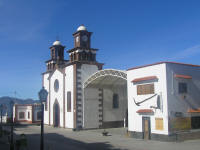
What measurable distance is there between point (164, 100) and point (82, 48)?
15651 mm

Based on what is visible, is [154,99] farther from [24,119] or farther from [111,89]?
[24,119]

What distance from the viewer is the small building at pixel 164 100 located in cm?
2114

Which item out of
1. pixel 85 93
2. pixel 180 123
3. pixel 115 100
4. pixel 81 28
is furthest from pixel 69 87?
pixel 180 123

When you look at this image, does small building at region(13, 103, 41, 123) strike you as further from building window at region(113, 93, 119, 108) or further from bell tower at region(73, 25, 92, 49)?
bell tower at region(73, 25, 92, 49)

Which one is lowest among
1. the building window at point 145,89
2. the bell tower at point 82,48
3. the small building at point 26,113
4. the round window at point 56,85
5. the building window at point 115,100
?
the small building at point 26,113

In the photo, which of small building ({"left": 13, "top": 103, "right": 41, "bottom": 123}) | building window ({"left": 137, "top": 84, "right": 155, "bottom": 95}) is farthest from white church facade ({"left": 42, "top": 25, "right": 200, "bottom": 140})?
small building ({"left": 13, "top": 103, "right": 41, "bottom": 123})

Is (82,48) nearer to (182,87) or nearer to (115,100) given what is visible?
(115,100)

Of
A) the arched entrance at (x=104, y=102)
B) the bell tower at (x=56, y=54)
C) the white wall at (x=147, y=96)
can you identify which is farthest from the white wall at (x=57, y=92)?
the white wall at (x=147, y=96)

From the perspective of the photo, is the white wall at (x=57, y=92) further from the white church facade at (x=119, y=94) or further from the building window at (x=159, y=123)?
the building window at (x=159, y=123)

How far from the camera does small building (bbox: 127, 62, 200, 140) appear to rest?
69.4ft

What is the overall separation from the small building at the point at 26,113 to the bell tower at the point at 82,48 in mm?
22934

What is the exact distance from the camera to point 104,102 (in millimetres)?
34156

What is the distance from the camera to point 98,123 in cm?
3350

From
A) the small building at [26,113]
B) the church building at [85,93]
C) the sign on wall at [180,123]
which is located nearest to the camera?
the sign on wall at [180,123]
